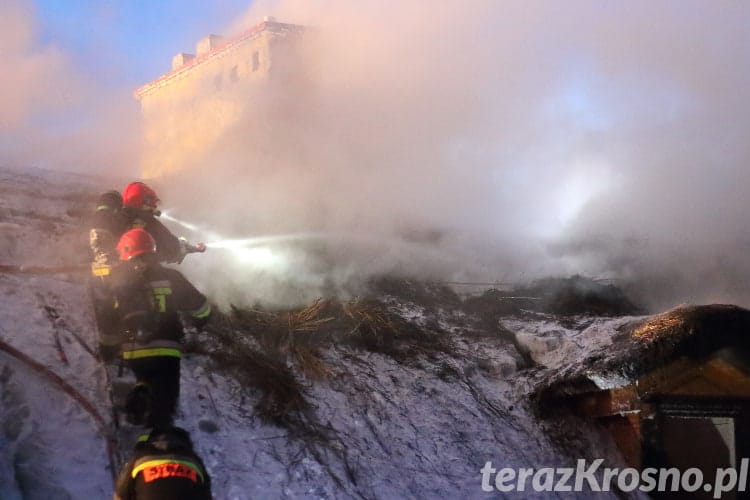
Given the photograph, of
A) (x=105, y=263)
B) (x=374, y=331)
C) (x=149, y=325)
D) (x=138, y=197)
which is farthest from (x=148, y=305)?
(x=374, y=331)

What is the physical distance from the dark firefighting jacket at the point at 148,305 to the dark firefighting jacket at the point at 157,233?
81cm

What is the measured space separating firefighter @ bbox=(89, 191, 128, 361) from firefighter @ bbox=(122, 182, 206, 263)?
0.25 feet

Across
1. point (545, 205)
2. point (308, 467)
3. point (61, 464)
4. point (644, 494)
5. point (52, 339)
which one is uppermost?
point (545, 205)

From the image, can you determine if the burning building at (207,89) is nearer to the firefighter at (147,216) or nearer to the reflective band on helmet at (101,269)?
the firefighter at (147,216)

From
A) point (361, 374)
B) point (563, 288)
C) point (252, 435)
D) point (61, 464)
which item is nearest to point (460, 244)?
point (563, 288)

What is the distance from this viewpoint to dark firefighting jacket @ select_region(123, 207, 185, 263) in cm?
596

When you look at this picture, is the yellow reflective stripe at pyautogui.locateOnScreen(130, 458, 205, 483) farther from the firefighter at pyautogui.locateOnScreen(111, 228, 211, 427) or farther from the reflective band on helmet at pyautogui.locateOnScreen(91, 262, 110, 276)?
the reflective band on helmet at pyautogui.locateOnScreen(91, 262, 110, 276)

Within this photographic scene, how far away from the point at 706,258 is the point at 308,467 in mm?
7457

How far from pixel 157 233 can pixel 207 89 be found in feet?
68.5

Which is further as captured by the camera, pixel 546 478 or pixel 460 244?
pixel 460 244

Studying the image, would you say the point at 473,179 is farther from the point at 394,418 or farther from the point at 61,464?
the point at 61,464

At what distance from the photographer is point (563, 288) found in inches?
343

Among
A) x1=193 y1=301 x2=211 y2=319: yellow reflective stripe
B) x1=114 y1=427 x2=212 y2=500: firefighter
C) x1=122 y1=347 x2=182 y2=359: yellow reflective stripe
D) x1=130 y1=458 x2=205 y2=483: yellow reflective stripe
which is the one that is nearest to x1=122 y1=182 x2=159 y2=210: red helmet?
x1=193 y1=301 x2=211 y2=319: yellow reflective stripe

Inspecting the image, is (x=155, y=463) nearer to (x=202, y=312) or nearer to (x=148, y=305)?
(x=148, y=305)
